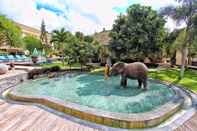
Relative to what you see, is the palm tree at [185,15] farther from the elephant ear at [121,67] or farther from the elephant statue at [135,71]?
the elephant ear at [121,67]

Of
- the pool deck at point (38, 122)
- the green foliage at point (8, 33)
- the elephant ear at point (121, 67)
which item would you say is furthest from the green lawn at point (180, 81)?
the green foliage at point (8, 33)

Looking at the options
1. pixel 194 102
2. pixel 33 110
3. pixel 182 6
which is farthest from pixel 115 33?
pixel 33 110

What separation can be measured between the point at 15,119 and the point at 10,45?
4060 centimetres

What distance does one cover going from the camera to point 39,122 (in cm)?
522

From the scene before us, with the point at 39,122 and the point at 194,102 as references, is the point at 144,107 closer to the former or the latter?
the point at 194,102

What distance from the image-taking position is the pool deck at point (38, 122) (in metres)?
4.88

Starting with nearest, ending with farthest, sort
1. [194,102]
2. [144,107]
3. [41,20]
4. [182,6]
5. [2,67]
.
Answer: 1. [144,107]
2. [194,102]
3. [182,6]
4. [2,67]
5. [41,20]

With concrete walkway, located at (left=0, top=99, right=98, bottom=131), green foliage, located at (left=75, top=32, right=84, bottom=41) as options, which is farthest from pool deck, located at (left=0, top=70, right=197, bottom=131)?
green foliage, located at (left=75, top=32, right=84, bottom=41)

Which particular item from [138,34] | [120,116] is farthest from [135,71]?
[138,34]

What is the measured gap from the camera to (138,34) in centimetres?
1828

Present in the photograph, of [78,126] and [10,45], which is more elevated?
[10,45]

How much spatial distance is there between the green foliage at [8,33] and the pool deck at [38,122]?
120 feet

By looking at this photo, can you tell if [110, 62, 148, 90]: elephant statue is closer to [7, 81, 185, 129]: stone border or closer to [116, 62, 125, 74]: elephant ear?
[116, 62, 125, 74]: elephant ear

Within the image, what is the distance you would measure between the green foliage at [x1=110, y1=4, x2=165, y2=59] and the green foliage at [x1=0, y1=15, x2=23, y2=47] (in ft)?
96.1
